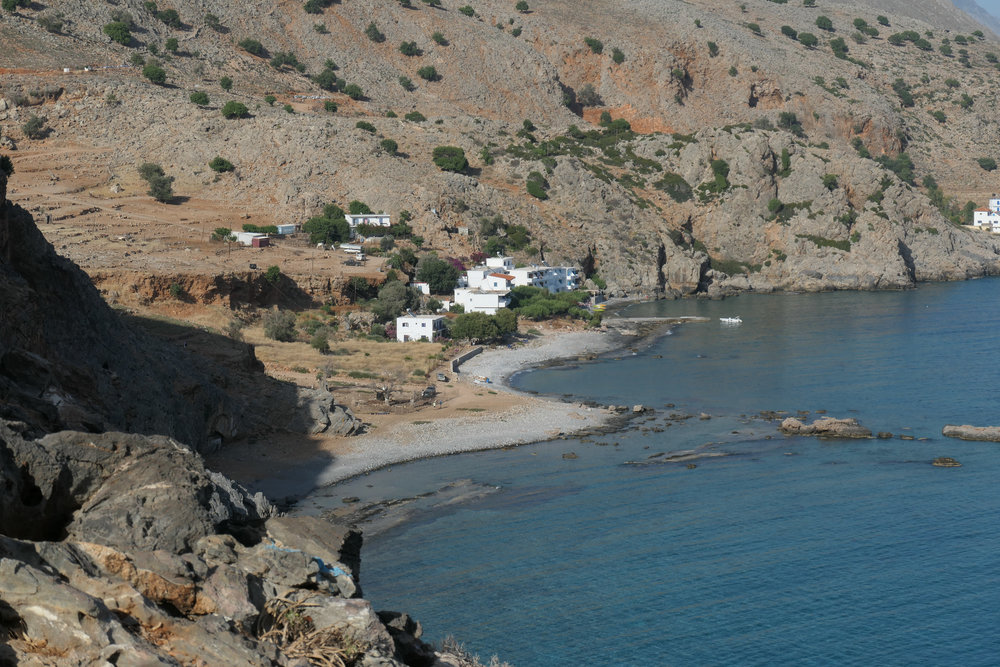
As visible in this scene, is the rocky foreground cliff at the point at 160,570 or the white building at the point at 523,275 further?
the white building at the point at 523,275

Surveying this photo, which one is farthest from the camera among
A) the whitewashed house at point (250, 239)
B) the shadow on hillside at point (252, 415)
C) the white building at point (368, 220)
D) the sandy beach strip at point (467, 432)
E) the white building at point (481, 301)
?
the white building at point (368, 220)

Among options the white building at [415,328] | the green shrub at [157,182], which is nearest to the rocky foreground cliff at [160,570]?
the white building at [415,328]

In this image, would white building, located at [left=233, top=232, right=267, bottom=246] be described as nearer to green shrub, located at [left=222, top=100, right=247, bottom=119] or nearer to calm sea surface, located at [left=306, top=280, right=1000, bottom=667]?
green shrub, located at [left=222, top=100, right=247, bottom=119]

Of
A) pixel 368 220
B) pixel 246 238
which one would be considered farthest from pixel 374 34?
pixel 246 238

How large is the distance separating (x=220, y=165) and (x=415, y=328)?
40296 millimetres

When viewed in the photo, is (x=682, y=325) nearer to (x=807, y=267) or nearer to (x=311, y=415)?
(x=807, y=267)

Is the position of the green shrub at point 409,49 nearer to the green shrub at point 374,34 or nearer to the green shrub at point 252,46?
the green shrub at point 374,34

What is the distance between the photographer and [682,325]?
3752 inches

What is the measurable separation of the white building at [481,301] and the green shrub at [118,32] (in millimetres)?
60974

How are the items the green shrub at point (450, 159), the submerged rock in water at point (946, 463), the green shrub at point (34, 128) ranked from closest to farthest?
the submerged rock in water at point (946, 463) < the green shrub at point (34, 128) < the green shrub at point (450, 159)

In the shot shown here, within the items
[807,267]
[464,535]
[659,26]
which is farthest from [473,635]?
[659,26]

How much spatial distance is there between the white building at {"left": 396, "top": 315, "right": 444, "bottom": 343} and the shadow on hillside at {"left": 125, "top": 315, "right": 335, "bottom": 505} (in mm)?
23419

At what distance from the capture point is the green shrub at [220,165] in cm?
10888

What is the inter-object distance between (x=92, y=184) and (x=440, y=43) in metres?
65.8
